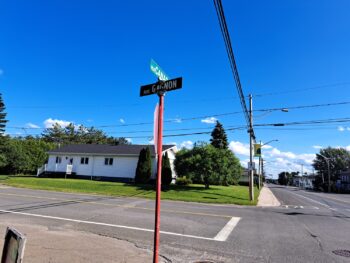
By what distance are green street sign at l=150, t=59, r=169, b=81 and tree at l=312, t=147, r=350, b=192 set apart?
104 m

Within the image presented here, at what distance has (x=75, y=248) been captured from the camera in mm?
6848

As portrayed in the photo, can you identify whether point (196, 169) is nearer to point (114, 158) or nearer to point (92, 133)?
point (114, 158)

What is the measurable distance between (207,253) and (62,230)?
471 centimetres

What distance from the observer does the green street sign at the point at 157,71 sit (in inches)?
177

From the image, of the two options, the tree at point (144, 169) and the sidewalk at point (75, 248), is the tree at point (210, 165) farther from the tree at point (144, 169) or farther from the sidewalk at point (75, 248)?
the sidewalk at point (75, 248)

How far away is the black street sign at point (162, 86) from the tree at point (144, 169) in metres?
27.2

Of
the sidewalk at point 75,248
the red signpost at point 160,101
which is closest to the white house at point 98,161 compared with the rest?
the sidewalk at point 75,248

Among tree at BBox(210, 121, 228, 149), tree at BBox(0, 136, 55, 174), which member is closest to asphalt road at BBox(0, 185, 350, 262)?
tree at BBox(0, 136, 55, 174)

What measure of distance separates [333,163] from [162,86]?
114m

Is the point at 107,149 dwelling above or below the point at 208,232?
above

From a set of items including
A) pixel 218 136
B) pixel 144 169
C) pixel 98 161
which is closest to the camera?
pixel 144 169

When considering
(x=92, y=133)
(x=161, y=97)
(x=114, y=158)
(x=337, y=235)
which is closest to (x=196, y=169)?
(x=114, y=158)

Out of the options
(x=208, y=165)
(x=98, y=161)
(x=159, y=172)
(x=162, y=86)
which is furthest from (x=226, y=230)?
(x=98, y=161)

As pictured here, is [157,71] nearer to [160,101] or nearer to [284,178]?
[160,101]
